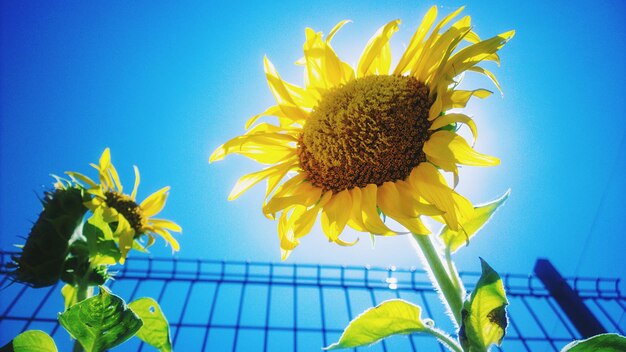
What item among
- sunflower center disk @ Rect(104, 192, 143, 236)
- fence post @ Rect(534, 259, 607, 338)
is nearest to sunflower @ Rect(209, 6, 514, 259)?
sunflower center disk @ Rect(104, 192, 143, 236)

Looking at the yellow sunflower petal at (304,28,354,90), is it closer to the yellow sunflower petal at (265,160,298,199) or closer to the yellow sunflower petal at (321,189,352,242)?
the yellow sunflower petal at (265,160,298,199)

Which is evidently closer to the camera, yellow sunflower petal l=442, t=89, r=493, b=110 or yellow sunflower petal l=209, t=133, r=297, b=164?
yellow sunflower petal l=442, t=89, r=493, b=110

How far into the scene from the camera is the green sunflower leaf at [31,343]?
0.94m

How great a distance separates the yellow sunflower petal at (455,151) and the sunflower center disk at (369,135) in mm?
66

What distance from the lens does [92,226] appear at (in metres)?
1.29

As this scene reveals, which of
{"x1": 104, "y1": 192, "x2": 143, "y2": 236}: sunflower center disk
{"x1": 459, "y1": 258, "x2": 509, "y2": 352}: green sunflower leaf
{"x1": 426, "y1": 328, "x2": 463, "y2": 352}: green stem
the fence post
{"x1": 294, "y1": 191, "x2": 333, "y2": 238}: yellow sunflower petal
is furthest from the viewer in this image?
the fence post

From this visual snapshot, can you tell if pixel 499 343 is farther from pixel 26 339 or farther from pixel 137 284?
pixel 137 284

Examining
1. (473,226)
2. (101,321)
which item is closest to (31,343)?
(101,321)

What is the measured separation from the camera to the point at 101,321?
2.90ft

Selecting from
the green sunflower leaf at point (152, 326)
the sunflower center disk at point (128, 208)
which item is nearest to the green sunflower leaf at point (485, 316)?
the green sunflower leaf at point (152, 326)

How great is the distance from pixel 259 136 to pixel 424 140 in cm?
42

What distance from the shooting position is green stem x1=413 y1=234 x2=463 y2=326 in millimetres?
821

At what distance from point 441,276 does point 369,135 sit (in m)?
0.36

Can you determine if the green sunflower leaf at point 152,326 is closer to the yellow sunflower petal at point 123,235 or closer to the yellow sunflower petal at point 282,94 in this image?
the yellow sunflower petal at point 123,235
